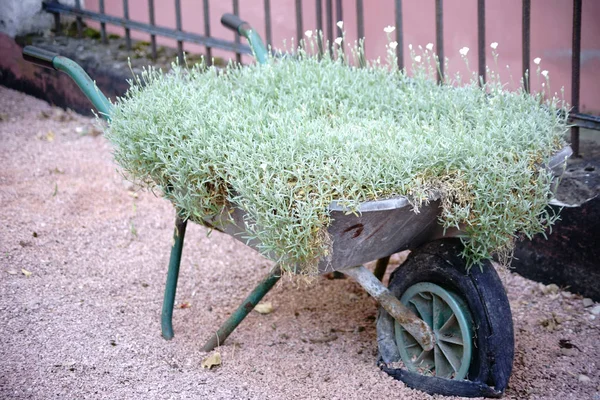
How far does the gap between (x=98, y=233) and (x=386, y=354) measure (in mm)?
1798

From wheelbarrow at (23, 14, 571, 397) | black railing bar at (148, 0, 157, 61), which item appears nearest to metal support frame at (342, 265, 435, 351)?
wheelbarrow at (23, 14, 571, 397)

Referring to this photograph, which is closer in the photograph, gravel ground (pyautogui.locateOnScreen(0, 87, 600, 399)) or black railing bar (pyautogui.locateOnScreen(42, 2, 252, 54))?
gravel ground (pyautogui.locateOnScreen(0, 87, 600, 399))

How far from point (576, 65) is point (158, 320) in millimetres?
1922

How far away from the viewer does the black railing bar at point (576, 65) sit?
2.88 meters

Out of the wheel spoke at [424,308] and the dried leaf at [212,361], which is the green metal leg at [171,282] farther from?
the wheel spoke at [424,308]

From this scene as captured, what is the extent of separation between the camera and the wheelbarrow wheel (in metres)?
2.13

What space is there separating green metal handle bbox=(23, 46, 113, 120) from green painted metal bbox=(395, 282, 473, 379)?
3.80ft

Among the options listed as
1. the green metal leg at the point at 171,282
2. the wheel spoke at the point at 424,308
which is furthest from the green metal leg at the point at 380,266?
the green metal leg at the point at 171,282

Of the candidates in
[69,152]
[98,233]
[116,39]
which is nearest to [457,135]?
[98,233]

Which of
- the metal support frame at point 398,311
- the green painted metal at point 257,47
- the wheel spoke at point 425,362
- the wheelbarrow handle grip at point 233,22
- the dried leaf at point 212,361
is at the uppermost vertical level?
the wheelbarrow handle grip at point 233,22

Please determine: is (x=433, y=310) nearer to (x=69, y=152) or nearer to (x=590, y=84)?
(x=590, y=84)

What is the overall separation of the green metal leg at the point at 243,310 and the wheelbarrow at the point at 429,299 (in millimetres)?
37

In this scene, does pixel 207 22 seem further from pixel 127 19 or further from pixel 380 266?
pixel 380 266

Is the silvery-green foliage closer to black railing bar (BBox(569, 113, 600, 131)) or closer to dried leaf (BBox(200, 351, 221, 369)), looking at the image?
dried leaf (BBox(200, 351, 221, 369))
